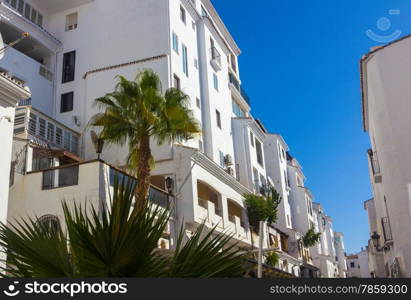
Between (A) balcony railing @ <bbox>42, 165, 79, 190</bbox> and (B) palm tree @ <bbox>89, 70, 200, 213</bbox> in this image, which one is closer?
(B) palm tree @ <bbox>89, 70, 200, 213</bbox>

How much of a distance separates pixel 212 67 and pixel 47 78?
1150 cm

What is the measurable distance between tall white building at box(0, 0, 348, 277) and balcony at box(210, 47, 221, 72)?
0.10 metres

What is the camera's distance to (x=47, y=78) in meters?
29.7

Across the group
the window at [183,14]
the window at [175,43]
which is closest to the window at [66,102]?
the window at [175,43]

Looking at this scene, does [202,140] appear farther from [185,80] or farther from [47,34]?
[47,34]

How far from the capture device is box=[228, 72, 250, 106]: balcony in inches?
1520

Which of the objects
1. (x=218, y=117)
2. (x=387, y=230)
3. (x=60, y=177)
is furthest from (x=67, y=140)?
(x=387, y=230)

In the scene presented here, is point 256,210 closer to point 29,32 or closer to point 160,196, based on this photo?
point 160,196

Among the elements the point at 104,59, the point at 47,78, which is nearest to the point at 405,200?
the point at 104,59

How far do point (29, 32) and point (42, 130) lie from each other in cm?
855

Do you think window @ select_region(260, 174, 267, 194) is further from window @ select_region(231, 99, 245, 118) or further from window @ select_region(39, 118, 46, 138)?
window @ select_region(39, 118, 46, 138)

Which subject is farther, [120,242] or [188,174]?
[188,174]

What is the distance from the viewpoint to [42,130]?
2308cm

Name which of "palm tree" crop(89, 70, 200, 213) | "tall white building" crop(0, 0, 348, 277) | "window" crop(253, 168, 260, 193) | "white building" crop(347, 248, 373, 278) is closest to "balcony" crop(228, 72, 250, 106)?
"tall white building" crop(0, 0, 348, 277)
